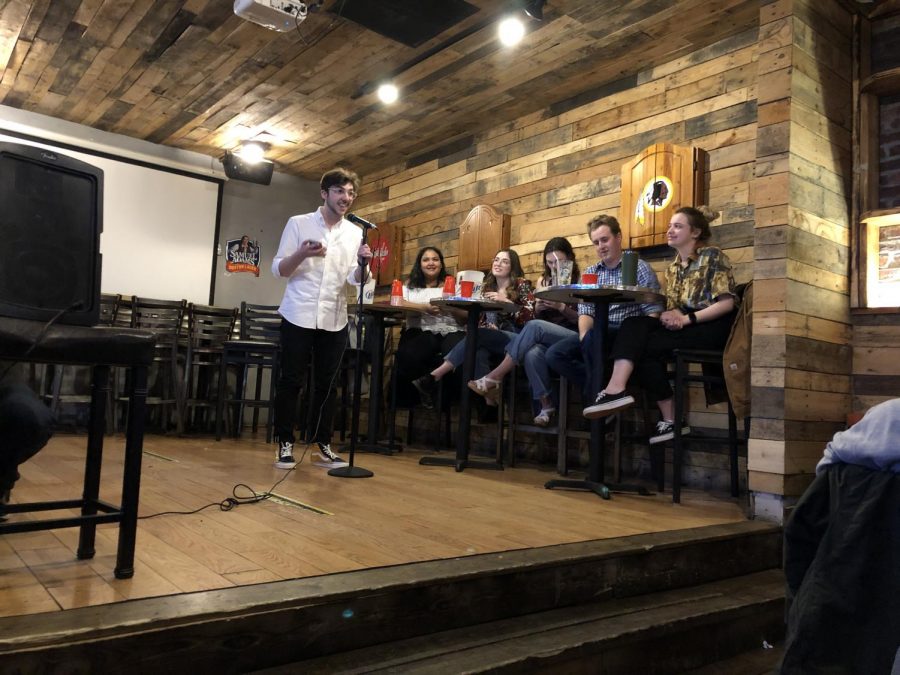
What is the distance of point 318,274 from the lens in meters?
3.38

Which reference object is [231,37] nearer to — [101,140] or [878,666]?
[101,140]

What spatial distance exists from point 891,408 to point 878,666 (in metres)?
0.43

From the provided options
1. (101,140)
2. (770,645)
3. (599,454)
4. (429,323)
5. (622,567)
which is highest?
(101,140)

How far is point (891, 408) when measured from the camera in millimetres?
1206

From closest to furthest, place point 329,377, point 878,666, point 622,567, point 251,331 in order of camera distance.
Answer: point 878,666, point 622,567, point 329,377, point 251,331

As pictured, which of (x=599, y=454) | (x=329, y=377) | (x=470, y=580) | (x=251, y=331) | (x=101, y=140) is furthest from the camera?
(x=101, y=140)

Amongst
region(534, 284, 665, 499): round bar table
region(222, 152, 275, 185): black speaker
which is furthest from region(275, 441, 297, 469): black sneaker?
region(222, 152, 275, 185): black speaker

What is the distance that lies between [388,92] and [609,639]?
12.8 feet

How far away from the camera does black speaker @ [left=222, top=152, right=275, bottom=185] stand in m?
6.50

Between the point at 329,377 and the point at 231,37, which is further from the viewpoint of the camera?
the point at 231,37

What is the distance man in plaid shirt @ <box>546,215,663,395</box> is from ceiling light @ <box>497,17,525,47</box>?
1113 mm

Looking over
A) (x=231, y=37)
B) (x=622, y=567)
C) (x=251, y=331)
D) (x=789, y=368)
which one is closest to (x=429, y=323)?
(x=251, y=331)

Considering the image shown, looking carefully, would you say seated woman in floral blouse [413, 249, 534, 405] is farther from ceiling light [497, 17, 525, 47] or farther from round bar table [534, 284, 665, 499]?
ceiling light [497, 17, 525, 47]

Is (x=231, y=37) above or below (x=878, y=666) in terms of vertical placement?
above
